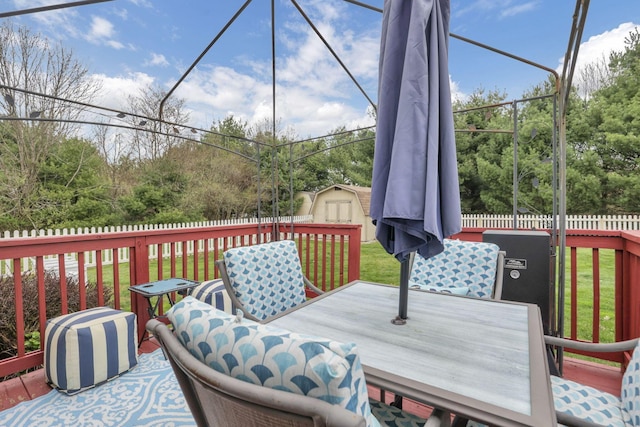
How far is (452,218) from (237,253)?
1.34 m

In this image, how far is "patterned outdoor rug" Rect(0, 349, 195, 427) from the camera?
78.6 inches

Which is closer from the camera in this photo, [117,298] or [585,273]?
[117,298]

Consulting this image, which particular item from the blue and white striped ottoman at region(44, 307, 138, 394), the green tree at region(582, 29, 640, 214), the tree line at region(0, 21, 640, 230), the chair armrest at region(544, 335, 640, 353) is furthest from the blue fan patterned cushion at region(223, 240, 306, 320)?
the green tree at region(582, 29, 640, 214)

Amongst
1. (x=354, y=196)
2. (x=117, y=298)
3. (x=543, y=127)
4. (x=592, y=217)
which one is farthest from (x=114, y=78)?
(x=592, y=217)

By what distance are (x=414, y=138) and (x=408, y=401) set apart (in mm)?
1706

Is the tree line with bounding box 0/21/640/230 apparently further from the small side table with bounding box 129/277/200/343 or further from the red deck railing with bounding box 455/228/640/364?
the red deck railing with bounding box 455/228/640/364

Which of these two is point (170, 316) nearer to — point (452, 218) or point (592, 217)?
point (452, 218)

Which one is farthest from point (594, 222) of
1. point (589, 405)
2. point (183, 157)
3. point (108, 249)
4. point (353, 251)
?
point (183, 157)

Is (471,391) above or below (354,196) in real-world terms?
below

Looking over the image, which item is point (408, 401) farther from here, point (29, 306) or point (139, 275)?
point (29, 306)

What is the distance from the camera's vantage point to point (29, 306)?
10.1 feet

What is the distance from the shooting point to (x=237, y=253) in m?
2.17

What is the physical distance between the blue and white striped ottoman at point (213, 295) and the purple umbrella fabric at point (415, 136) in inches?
78.6

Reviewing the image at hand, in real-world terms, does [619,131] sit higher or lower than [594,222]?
higher
